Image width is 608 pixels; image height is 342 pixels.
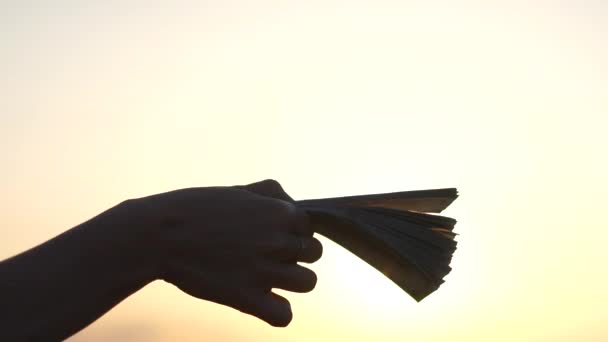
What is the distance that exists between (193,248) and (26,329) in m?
0.68

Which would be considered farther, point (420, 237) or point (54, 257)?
point (420, 237)

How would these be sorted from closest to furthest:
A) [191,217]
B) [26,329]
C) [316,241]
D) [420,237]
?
[26,329] → [191,217] → [316,241] → [420,237]

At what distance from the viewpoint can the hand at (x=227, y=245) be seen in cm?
289

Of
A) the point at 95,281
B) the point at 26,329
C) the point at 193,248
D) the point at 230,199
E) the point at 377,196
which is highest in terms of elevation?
→ the point at 377,196

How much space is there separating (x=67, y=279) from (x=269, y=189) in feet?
3.35

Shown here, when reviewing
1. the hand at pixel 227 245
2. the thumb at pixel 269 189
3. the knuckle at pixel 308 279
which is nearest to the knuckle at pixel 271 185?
the thumb at pixel 269 189

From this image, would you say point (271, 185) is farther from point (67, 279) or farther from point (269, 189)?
point (67, 279)

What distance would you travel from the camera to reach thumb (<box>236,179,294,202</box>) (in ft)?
10.9

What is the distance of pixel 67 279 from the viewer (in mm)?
2676

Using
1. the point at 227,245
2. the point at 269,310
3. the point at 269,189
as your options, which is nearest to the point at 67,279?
the point at 227,245

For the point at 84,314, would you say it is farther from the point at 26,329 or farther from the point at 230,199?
the point at 230,199

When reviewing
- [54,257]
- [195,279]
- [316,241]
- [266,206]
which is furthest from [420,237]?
[54,257]

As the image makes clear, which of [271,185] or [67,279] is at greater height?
[271,185]

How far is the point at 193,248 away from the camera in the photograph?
2953 mm
